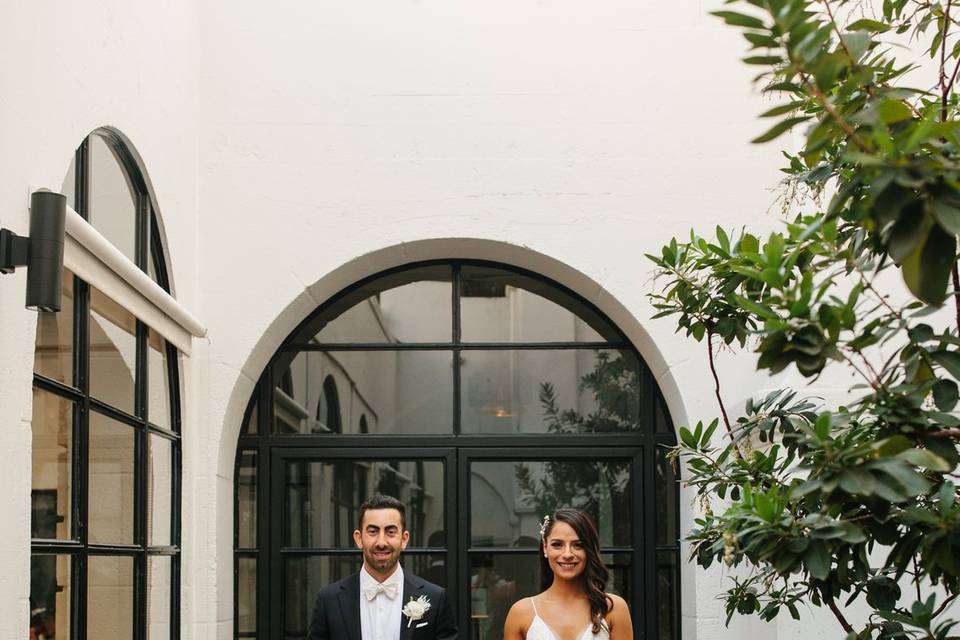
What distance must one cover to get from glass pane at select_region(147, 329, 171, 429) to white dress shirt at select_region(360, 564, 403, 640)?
1.29m

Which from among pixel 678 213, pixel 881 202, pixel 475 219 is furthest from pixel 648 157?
pixel 881 202

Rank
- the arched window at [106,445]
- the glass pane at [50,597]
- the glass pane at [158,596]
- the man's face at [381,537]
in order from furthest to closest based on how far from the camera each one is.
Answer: the glass pane at [158,596]
the man's face at [381,537]
the arched window at [106,445]
the glass pane at [50,597]

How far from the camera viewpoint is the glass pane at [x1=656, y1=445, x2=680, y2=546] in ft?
22.9

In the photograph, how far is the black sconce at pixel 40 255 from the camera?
3775 mm

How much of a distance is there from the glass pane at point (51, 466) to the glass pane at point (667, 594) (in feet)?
11.1

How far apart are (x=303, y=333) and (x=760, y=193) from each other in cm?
255

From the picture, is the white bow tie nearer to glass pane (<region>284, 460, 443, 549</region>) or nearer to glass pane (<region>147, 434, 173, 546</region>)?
glass pane (<region>147, 434, 173, 546</region>)

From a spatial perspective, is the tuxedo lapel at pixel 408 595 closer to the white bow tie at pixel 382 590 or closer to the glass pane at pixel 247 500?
the white bow tie at pixel 382 590

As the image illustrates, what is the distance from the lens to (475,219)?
22.1 feet

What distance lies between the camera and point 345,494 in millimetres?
7020

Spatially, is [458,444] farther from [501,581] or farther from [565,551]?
[565,551]

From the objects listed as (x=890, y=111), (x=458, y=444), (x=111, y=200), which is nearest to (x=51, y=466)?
(x=111, y=200)

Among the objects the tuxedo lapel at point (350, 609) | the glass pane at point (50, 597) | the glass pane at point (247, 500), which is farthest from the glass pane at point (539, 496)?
the glass pane at point (50, 597)

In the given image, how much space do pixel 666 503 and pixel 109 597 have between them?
120 inches
